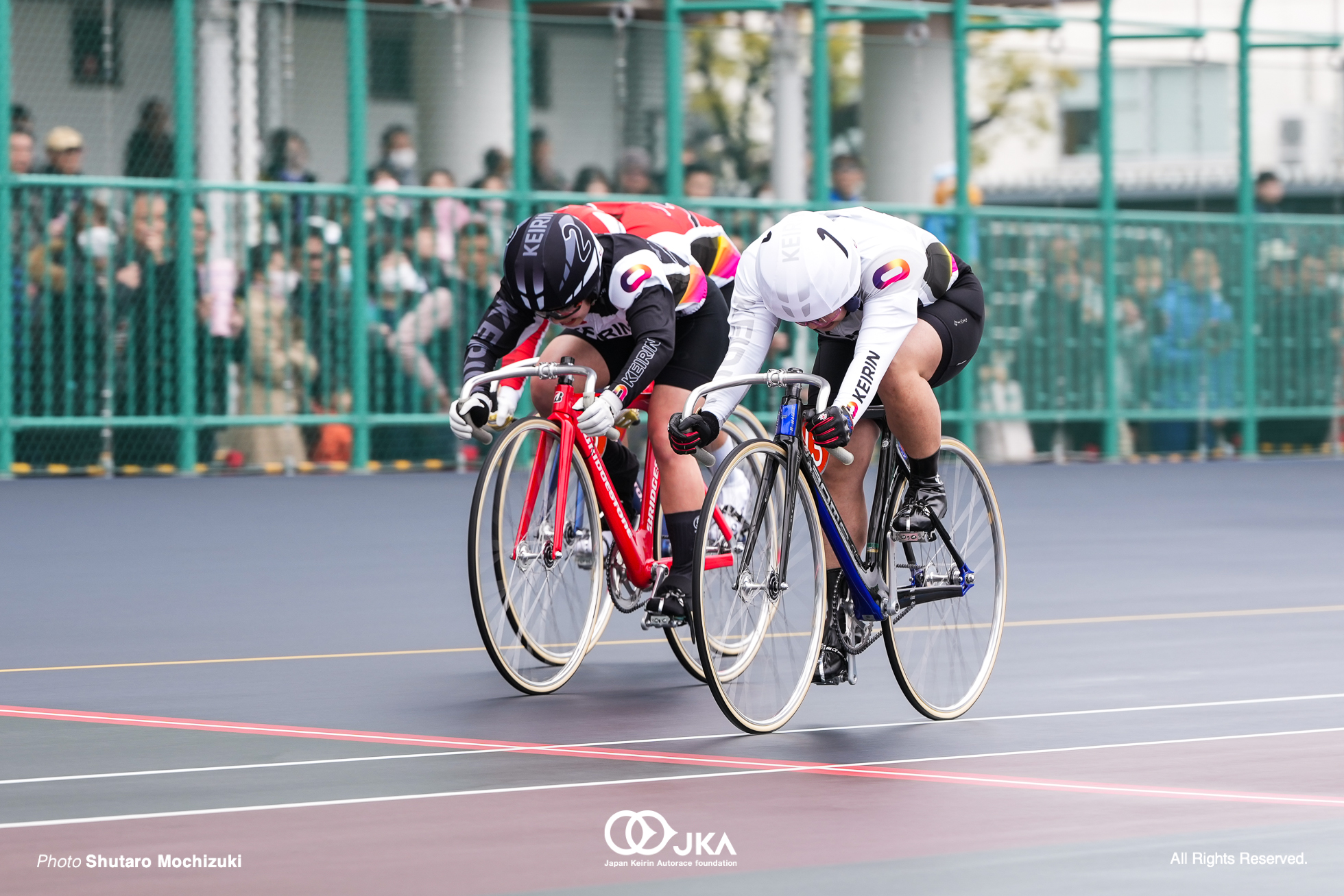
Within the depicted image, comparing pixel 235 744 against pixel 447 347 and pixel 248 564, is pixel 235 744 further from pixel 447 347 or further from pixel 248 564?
pixel 447 347

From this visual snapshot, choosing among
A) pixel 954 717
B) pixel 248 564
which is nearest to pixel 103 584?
pixel 248 564

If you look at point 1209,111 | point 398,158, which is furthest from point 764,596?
point 1209,111

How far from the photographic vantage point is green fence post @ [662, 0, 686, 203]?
58.6ft

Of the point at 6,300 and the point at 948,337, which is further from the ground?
the point at 6,300

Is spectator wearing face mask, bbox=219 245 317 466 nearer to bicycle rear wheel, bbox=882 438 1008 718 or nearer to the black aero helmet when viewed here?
the black aero helmet

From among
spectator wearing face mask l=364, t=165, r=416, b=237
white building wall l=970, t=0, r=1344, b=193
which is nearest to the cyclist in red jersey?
spectator wearing face mask l=364, t=165, r=416, b=237

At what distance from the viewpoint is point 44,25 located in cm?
1543

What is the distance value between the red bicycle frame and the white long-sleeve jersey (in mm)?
695

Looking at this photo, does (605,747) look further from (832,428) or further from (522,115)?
(522,115)

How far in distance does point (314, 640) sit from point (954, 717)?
9.16 feet

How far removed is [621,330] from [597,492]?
61cm

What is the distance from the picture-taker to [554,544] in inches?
288

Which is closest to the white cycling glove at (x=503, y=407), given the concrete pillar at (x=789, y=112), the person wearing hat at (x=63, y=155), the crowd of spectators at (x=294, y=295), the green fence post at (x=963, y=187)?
the crowd of spectators at (x=294, y=295)

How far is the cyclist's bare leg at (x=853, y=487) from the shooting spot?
22.7 feet
